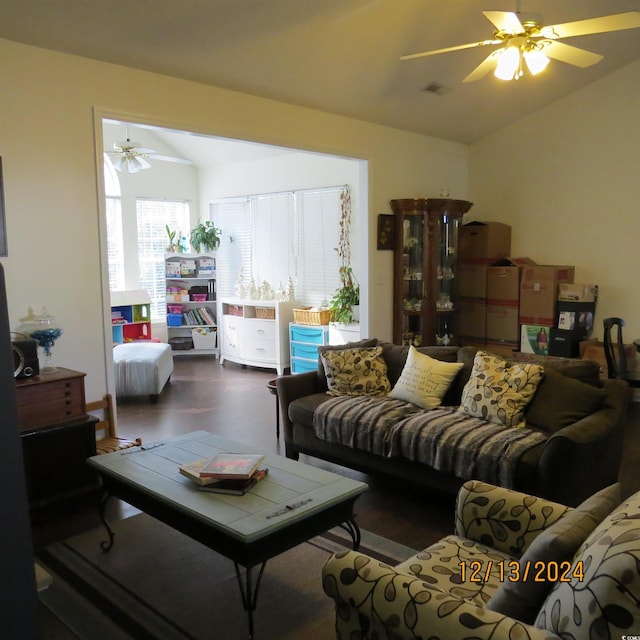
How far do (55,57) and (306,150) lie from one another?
2.14m

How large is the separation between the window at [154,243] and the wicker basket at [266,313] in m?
1.65

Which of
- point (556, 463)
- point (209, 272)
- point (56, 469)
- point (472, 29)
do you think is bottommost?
point (56, 469)

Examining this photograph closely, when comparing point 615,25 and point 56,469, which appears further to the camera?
point 56,469

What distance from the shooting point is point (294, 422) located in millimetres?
3947

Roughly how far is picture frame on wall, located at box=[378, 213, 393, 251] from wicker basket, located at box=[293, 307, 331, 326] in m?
1.16

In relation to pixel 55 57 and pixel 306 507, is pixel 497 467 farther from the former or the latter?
pixel 55 57

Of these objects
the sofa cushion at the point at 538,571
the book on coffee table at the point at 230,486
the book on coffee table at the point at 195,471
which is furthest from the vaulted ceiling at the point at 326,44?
the sofa cushion at the point at 538,571

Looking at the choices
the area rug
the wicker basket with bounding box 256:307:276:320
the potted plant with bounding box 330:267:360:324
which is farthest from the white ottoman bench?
the area rug

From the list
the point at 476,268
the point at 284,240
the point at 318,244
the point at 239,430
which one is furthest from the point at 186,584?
the point at 284,240

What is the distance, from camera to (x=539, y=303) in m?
5.79

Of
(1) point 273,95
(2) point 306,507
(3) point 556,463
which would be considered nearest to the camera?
(2) point 306,507

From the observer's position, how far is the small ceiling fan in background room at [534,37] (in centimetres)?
303

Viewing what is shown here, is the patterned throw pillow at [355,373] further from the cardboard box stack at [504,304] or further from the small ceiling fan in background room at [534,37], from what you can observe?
the cardboard box stack at [504,304]

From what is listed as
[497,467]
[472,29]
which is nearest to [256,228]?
[472,29]
